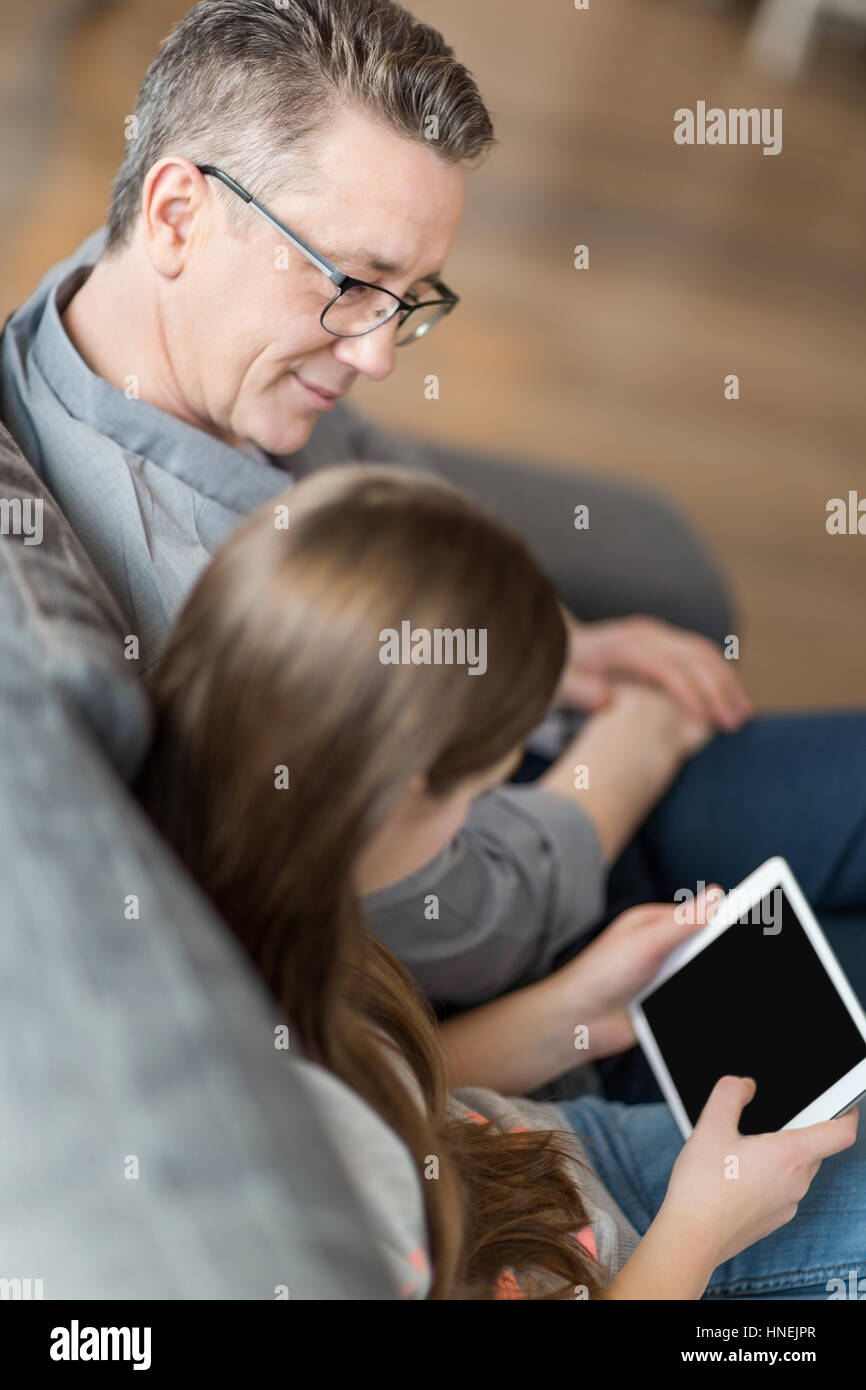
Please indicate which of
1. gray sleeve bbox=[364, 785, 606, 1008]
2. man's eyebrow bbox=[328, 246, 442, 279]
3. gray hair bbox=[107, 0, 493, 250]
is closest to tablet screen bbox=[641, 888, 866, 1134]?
gray sleeve bbox=[364, 785, 606, 1008]

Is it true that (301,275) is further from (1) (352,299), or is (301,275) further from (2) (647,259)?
(2) (647,259)

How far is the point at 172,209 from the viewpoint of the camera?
1.08 meters

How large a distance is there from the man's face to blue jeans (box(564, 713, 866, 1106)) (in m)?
0.62

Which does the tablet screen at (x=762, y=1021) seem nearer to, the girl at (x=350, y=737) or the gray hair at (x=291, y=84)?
the girl at (x=350, y=737)

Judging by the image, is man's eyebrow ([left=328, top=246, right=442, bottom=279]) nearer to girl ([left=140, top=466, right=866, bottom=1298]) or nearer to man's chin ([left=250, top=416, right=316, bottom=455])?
man's chin ([left=250, top=416, right=316, bottom=455])

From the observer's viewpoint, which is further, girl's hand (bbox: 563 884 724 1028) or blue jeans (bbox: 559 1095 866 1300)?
girl's hand (bbox: 563 884 724 1028)

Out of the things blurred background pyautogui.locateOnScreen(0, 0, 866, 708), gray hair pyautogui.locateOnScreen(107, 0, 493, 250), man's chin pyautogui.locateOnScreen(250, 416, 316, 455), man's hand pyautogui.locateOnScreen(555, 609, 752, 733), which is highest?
blurred background pyautogui.locateOnScreen(0, 0, 866, 708)

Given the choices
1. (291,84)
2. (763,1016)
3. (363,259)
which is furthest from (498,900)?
(291,84)

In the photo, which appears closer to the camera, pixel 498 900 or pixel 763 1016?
pixel 763 1016

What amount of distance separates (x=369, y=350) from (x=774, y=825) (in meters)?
0.69

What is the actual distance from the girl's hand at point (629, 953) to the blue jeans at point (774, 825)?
159mm

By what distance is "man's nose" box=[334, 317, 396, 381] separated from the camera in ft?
3.73

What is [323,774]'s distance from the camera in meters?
0.66

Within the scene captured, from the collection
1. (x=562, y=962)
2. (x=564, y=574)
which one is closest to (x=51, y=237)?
(x=564, y=574)
